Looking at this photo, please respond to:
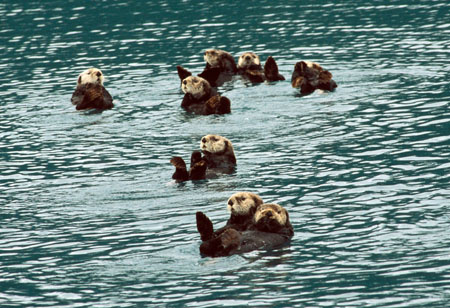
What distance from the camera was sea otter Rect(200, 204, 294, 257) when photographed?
868cm

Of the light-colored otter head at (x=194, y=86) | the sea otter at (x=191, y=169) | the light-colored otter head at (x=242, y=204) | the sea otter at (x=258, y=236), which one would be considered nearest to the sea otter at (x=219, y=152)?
the sea otter at (x=191, y=169)

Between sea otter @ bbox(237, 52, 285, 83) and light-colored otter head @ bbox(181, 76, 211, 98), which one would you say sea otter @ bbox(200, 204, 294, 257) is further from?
sea otter @ bbox(237, 52, 285, 83)

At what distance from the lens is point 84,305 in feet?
25.7

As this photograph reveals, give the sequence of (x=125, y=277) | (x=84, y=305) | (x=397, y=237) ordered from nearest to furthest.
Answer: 1. (x=84, y=305)
2. (x=125, y=277)
3. (x=397, y=237)

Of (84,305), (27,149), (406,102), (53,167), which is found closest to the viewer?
(84,305)

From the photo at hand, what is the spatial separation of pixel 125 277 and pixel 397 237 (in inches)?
112

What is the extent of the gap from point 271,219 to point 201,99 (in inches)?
284

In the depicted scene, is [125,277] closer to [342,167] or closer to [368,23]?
[342,167]

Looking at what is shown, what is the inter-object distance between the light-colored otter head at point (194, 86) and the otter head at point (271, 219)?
7.00 metres

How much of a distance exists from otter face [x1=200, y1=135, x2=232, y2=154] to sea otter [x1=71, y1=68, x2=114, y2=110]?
4.65 meters

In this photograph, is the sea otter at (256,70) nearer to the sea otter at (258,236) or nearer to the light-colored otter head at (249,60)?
the light-colored otter head at (249,60)

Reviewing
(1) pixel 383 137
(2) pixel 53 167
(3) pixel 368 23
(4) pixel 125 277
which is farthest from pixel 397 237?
(3) pixel 368 23

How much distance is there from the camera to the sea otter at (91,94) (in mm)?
16344

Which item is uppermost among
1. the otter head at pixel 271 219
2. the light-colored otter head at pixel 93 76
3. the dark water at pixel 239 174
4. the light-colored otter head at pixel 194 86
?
the light-colored otter head at pixel 93 76
